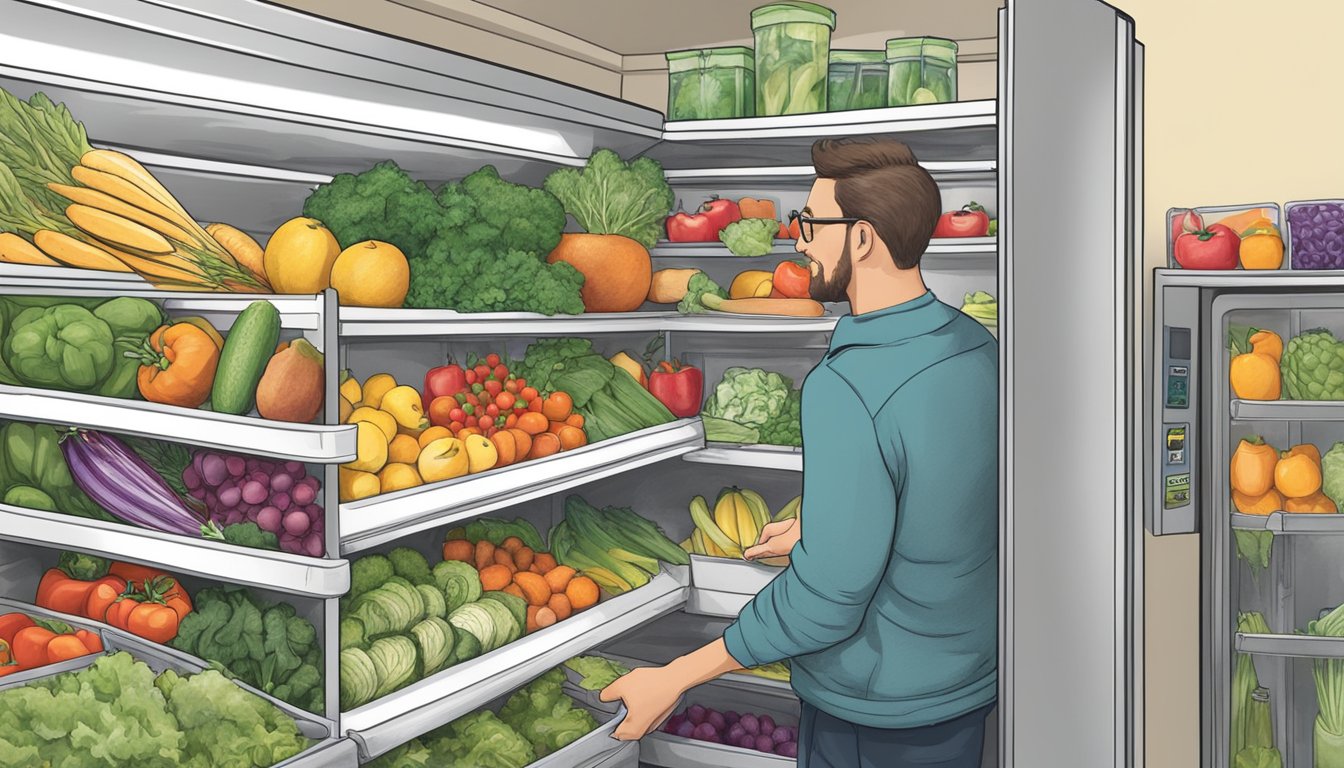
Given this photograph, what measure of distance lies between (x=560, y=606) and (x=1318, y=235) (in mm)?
2403

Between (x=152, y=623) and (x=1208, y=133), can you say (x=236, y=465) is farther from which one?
(x=1208, y=133)

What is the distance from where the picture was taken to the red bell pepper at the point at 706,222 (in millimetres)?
3209

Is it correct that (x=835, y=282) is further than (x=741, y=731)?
No

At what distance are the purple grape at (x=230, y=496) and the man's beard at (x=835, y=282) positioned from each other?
137 centimetres

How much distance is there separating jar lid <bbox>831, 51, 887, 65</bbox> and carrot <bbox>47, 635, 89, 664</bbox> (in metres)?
2.31

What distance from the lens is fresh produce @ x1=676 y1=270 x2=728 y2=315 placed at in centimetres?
313

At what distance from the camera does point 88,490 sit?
187 centimetres

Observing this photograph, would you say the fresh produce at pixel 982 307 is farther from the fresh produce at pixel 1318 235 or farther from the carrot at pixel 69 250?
the carrot at pixel 69 250

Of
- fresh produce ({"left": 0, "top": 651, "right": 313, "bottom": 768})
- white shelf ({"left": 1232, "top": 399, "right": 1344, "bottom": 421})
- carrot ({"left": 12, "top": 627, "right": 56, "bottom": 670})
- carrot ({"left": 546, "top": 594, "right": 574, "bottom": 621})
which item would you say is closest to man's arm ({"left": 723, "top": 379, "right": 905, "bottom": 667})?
carrot ({"left": 546, "top": 594, "right": 574, "bottom": 621})

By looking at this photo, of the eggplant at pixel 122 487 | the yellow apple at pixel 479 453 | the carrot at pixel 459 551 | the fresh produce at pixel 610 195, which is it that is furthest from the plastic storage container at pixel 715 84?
the eggplant at pixel 122 487

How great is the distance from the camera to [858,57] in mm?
2980

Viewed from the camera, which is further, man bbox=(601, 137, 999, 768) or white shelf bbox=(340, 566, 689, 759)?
man bbox=(601, 137, 999, 768)

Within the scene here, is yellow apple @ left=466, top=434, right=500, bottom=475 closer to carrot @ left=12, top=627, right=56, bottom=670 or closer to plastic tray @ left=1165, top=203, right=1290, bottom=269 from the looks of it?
carrot @ left=12, top=627, right=56, bottom=670

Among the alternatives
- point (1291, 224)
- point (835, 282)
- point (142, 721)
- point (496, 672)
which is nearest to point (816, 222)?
point (835, 282)
